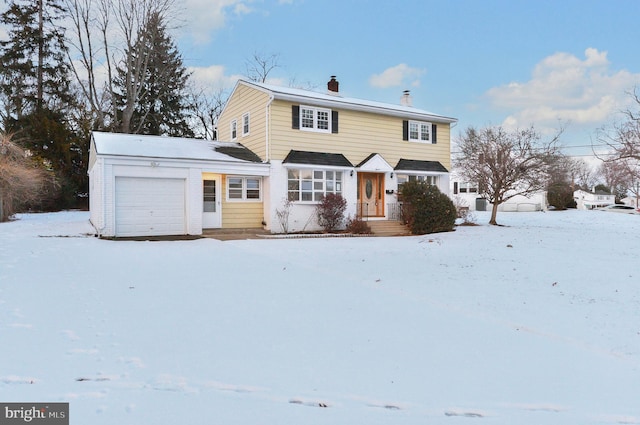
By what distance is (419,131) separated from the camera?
20.7 metres

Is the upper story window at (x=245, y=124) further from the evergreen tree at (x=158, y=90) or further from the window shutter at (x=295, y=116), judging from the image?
the evergreen tree at (x=158, y=90)

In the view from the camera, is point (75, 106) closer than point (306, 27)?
No

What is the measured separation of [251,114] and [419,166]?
889 cm

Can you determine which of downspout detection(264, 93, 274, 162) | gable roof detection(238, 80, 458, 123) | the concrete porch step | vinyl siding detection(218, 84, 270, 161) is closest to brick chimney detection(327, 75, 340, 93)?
gable roof detection(238, 80, 458, 123)

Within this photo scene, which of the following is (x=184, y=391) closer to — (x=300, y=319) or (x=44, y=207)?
(x=300, y=319)

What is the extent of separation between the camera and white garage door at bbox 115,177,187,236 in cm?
1384

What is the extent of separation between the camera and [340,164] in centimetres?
1775

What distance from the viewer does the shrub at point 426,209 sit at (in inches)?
659

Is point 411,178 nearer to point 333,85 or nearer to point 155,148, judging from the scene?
point 333,85

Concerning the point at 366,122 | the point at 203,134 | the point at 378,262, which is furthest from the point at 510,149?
the point at 203,134

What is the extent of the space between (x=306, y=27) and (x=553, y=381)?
19.5m

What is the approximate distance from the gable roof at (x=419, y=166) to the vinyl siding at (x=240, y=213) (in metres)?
7.34

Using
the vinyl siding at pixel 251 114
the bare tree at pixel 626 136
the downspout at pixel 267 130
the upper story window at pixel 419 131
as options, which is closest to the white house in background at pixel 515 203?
the upper story window at pixel 419 131

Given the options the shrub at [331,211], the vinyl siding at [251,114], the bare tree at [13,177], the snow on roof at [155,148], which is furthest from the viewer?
the bare tree at [13,177]
